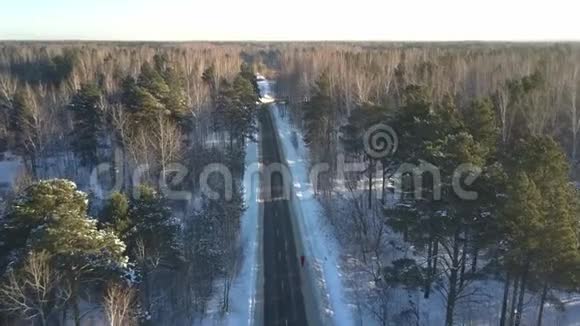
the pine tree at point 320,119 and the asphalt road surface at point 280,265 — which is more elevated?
the pine tree at point 320,119

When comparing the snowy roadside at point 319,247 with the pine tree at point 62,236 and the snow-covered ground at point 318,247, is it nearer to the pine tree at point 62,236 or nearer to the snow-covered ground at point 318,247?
the snow-covered ground at point 318,247

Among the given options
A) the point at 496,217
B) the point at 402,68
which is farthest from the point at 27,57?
the point at 496,217

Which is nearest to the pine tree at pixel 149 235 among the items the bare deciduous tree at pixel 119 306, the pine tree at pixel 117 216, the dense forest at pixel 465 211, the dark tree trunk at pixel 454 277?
the pine tree at pixel 117 216

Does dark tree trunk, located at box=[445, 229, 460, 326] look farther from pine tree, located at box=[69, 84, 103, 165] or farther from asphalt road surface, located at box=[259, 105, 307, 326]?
pine tree, located at box=[69, 84, 103, 165]

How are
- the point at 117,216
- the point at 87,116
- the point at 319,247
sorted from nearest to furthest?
the point at 117,216 → the point at 319,247 → the point at 87,116

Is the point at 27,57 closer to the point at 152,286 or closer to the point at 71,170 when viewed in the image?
the point at 71,170

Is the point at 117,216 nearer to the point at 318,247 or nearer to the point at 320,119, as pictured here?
the point at 318,247

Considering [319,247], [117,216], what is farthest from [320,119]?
[117,216]
